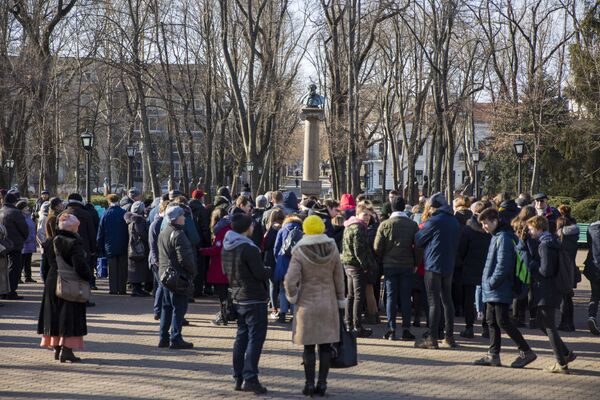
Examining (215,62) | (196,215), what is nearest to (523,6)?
(215,62)

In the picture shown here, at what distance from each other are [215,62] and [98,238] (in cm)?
2274

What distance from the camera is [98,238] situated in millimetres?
16297

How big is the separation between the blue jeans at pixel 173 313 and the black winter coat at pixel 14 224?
5.58 metres

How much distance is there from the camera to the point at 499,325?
981cm

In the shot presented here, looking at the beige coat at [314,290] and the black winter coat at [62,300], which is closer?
the beige coat at [314,290]

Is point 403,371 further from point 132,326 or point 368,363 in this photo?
point 132,326

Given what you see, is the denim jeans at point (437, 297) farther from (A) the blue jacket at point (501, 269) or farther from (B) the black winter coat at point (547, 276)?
(B) the black winter coat at point (547, 276)

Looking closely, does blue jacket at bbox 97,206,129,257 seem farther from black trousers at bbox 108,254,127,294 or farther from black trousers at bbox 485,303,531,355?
black trousers at bbox 485,303,531,355

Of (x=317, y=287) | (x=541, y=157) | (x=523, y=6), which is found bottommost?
(x=317, y=287)

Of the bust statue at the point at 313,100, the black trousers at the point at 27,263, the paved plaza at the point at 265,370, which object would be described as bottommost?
the paved plaza at the point at 265,370

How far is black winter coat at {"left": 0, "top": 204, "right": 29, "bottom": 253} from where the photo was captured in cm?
1551

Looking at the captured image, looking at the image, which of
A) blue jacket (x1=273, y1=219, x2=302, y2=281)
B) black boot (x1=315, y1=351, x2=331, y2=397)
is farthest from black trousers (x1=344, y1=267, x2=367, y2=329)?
black boot (x1=315, y1=351, x2=331, y2=397)

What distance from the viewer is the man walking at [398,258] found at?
11.7m

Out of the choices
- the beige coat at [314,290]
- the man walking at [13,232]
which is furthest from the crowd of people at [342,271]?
the man walking at [13,232]
